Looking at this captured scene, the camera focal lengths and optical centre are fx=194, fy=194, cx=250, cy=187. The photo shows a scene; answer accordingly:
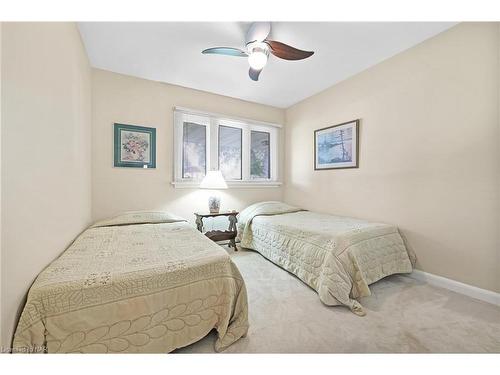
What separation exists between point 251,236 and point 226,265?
1723mm

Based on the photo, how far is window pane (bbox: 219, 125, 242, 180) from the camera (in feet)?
10.7

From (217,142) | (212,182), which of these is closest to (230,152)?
(217,142)

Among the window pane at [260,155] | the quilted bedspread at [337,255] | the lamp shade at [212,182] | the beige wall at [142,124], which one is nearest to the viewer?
the quilted bedspread at [337,255]

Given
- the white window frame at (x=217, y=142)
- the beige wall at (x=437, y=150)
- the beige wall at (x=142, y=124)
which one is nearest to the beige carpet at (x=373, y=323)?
the beige wall at (x=437, y=150)

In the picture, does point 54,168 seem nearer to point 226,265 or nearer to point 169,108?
point 226,265

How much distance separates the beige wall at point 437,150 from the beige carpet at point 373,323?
1.36 feet

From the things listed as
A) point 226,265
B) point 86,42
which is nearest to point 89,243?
point 226,265

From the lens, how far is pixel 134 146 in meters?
2.58

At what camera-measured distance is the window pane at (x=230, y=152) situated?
3260 mm

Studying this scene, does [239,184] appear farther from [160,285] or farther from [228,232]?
[160,285]

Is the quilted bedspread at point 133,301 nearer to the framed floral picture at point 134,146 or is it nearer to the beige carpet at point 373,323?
the beige carpet at point 373,323

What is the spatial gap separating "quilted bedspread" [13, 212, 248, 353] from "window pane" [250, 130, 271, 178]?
234 cm

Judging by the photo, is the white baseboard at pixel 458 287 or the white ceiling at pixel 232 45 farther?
the white ceiling at pixel 232 45

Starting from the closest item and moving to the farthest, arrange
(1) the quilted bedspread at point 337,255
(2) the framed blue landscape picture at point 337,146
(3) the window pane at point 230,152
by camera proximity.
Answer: (1) the quilted bedspread at point 337,255 → (2) the framed blue landscape picture at point 337,146 → (3) the window pane at point 230,152
